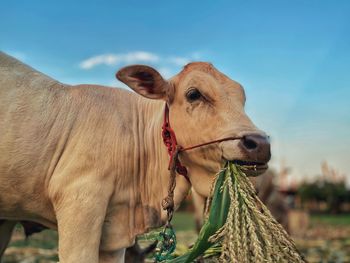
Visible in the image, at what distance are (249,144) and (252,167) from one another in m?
0.19

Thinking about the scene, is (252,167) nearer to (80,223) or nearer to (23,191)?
(80,223)

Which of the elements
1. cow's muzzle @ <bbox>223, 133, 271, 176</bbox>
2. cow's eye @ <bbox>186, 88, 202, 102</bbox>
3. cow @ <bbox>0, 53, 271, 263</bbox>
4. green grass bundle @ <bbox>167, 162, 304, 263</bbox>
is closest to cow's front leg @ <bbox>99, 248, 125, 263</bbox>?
cow @ <bbox>0, 53, 271, 263</bbox>

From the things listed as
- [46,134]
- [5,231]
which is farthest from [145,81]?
[5,231]

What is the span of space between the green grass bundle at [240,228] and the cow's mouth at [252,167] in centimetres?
4

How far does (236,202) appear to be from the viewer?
3.42 m

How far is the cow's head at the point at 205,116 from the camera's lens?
3.60m

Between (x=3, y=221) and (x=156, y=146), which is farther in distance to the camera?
(x=3, y=221)

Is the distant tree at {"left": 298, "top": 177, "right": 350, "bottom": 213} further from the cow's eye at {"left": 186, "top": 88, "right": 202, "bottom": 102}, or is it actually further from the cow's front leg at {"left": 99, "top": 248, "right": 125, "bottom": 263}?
the cow's eye at {"left": 186, "top": 88, "right": 202, "bottom": 102}

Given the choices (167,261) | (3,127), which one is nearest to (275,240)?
(167,261)

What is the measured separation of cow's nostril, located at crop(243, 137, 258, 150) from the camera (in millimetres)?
3521

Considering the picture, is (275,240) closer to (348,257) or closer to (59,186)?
(59,186)

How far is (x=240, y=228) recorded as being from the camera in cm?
333

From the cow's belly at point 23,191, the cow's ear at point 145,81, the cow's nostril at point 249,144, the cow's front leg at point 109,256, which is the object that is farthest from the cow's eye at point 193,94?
the cow's front leg at point 109,256

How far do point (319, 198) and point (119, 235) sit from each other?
49076 millimetres
